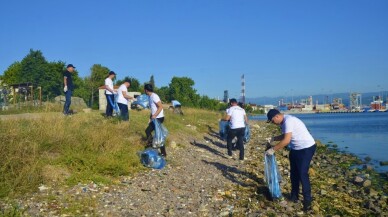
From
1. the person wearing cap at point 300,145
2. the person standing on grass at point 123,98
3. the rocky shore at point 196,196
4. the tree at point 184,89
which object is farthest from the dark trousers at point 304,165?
the tree at point 184,89

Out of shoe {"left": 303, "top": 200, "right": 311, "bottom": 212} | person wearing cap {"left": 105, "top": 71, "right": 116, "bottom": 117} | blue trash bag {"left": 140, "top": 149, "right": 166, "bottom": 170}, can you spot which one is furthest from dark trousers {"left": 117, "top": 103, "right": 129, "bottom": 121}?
shoe {"left": 303, "top": 200, "right": 311, "bottom": 212}

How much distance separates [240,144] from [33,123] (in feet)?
19.0

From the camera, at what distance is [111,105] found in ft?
43.9

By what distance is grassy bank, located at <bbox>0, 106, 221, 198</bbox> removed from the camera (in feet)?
22.7

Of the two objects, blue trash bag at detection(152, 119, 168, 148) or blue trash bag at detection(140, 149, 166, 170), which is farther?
blue trash bag at detection(152, 119, 168, 148)

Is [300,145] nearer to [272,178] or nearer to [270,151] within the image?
[270,151]

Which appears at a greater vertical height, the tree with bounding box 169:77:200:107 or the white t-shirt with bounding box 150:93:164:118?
the tree with bounding box 169:77:200:107

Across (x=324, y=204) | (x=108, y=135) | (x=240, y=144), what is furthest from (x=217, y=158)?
(x=324, y=204)

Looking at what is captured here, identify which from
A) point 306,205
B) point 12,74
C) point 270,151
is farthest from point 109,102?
point 12,74

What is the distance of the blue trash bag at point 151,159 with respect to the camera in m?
9.24

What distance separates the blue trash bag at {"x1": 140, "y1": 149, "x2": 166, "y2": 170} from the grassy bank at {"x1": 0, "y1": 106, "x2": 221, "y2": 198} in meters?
Result: 0.21

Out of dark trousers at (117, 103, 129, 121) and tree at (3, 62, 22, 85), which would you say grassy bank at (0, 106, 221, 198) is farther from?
tree at (3, 62, 22, 85)

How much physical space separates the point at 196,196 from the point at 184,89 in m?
58.5

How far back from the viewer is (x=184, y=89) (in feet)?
216
